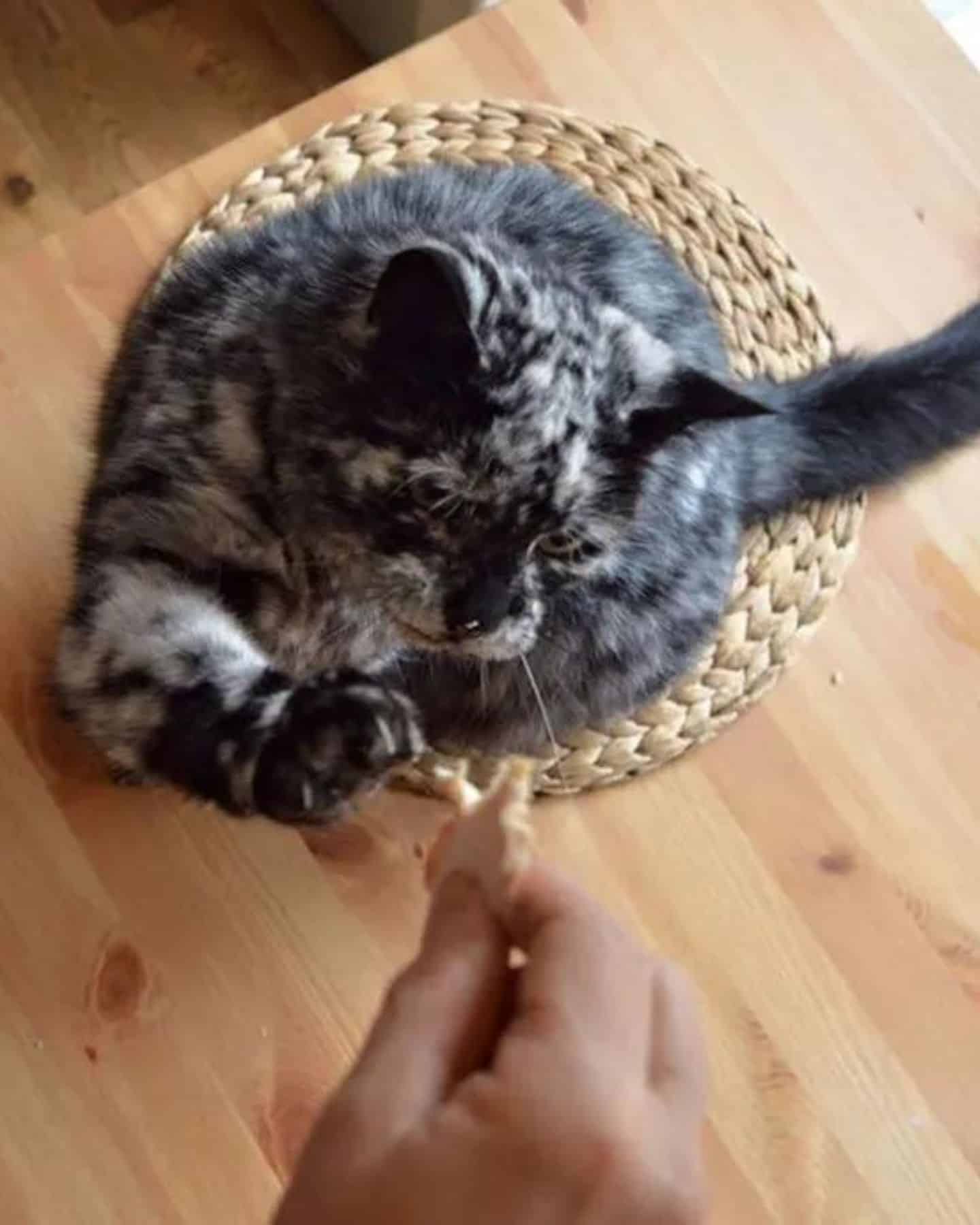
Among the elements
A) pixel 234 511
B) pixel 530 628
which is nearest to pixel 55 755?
pixel 234 511

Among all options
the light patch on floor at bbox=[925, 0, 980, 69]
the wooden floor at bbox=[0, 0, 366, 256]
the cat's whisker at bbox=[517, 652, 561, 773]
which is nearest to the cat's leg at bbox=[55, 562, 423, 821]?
the cat's whisker at bbox=[517, 652, 561, 773]

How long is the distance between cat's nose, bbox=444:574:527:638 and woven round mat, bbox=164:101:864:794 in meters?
0.21

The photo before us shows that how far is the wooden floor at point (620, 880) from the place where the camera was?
944mm

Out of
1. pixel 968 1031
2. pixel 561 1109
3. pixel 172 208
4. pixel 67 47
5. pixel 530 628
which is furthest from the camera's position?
pixel 67 47

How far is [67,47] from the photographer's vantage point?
5.39 ft

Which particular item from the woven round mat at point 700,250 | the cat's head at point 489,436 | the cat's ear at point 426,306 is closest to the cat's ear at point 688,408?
the cat's head at point 489,436

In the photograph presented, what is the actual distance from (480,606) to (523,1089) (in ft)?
1.16

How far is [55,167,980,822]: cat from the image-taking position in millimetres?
827

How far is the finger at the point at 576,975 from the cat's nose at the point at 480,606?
0.91 ft

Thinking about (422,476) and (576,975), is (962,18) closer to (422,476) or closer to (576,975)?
(422,476)

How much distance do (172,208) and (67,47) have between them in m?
0.60

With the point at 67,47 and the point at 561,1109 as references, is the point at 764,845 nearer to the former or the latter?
the point at 561,1109

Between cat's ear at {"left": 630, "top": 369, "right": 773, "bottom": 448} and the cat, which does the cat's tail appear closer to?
the cat

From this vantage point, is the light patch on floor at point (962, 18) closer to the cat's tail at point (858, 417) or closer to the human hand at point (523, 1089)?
the cat's tail at point (858, 417)
